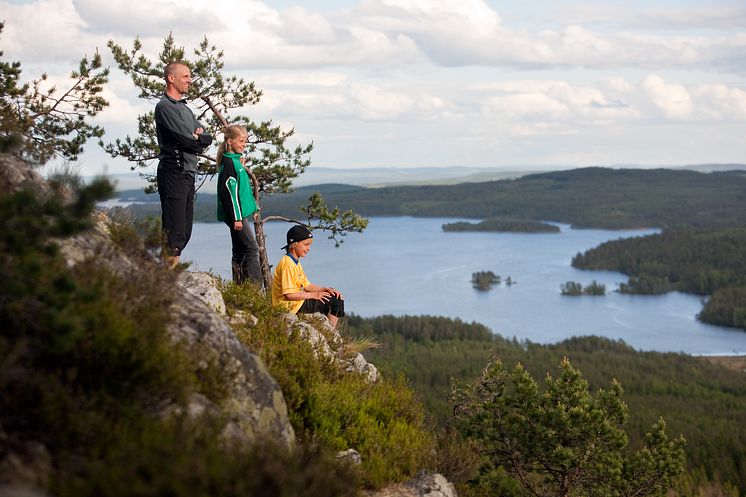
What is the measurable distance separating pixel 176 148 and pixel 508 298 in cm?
12422

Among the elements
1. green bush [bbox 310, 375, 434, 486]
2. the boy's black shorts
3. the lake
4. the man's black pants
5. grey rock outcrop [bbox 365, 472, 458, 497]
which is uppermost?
the man's black pants

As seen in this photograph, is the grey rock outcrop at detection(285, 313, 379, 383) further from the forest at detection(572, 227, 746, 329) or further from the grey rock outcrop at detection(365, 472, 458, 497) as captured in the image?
the forest at detection(572, 227, 746, 329)

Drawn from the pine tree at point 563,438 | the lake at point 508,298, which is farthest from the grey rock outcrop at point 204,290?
the lake at point 508,298

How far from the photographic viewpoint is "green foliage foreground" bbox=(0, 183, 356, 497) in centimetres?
342

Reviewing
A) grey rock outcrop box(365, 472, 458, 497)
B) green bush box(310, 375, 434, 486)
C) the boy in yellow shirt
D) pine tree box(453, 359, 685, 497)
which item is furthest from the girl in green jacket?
pine tree box(453, 359, 685, 497)

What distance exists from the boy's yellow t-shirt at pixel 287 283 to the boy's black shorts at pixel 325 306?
32cm

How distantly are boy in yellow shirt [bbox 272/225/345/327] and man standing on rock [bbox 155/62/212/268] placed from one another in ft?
4.04

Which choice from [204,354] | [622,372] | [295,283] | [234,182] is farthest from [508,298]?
[204,354]

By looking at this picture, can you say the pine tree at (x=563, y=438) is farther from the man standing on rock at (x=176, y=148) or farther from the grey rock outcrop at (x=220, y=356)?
the grey rock outcrop at (x=220, y=356)

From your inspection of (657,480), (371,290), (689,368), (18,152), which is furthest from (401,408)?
(371,290)

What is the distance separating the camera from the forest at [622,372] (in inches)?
2820

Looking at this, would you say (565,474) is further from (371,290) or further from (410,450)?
(371,290)

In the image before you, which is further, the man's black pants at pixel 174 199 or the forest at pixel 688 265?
the forest at pixel 688 265

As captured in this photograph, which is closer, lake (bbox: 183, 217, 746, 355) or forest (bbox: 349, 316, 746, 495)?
forest (bbox: 349, 316, 746, 495)
